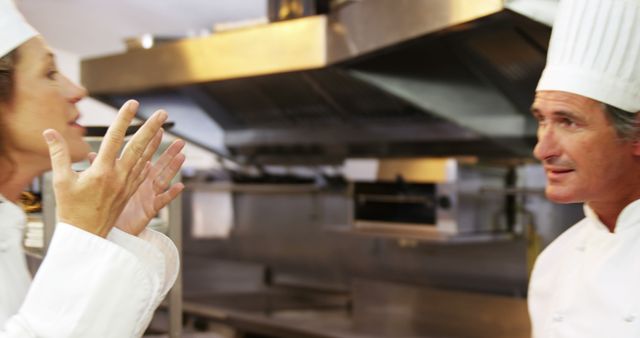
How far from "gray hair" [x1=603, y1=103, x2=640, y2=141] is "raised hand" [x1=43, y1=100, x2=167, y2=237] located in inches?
30.6

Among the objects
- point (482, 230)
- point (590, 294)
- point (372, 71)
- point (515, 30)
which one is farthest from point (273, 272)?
point (590, 294)

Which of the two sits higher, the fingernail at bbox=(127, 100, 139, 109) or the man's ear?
the fingernail at bbox=(127, 100, 139, 109)

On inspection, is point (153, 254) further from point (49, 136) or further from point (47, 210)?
point (47, 210)

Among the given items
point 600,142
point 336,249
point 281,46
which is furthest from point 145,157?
point 336,249

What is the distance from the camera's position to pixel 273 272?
3.92 meters

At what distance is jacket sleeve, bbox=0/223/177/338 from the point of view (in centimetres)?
80

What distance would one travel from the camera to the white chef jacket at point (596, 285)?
43.7 inches

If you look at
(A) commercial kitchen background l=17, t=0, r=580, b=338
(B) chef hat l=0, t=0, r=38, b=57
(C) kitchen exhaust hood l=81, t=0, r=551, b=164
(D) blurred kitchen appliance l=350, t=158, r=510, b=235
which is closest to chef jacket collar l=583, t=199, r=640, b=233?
(C) kitchen exhaust hood l=81, t=0, r=551, b=164

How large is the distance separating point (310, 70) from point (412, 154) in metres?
0.87

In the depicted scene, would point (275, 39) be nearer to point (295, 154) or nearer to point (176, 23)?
point (295, 154)

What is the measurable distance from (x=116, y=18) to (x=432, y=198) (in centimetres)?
222

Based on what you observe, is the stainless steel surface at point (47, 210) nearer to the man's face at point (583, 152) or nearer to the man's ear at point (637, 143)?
the man's face at point (583, 152)

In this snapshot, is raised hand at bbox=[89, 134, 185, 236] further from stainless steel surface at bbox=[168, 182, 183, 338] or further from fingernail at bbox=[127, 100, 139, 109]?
stainless steel surface at bbox=[168, 182, 183, 338]

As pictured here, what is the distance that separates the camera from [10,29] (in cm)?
96
